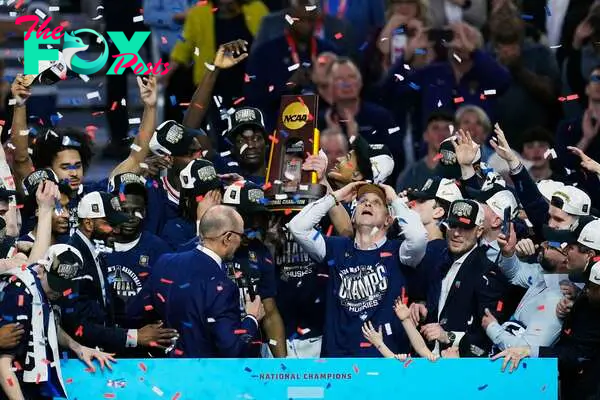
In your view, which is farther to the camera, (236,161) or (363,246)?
(236,161)

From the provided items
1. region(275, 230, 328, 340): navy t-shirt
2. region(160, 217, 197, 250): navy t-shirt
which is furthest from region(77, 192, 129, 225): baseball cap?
region(275, 230, 328, 340): navy t-shirt

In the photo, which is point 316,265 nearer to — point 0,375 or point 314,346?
point 314,346

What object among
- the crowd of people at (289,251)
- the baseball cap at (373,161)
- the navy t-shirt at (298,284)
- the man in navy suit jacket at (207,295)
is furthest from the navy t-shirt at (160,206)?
the man in navy suit jacket at (207,295)

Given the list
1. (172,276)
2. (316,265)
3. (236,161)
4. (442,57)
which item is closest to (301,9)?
(442,57)

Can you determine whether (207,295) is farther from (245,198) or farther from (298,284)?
(298,284)

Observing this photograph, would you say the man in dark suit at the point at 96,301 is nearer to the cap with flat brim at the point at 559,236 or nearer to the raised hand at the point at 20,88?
the raised hand at the point at 20,88

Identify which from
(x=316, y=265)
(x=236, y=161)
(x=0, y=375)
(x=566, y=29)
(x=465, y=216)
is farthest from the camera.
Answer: (x=566, y=29)

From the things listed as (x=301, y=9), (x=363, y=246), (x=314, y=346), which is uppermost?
(x=301, y=9)

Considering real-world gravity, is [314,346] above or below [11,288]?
below

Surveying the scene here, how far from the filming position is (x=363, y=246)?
1173 centimetres

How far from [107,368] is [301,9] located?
484cm

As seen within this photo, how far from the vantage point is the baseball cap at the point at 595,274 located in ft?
35.5

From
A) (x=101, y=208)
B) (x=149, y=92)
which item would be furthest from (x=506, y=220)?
(x=149, y=92)

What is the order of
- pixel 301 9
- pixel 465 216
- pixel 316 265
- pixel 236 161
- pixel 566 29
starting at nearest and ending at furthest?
pixel 465 216
pixel 316 265
pixel 236 161
pixel 301 9
pixel 566 29
